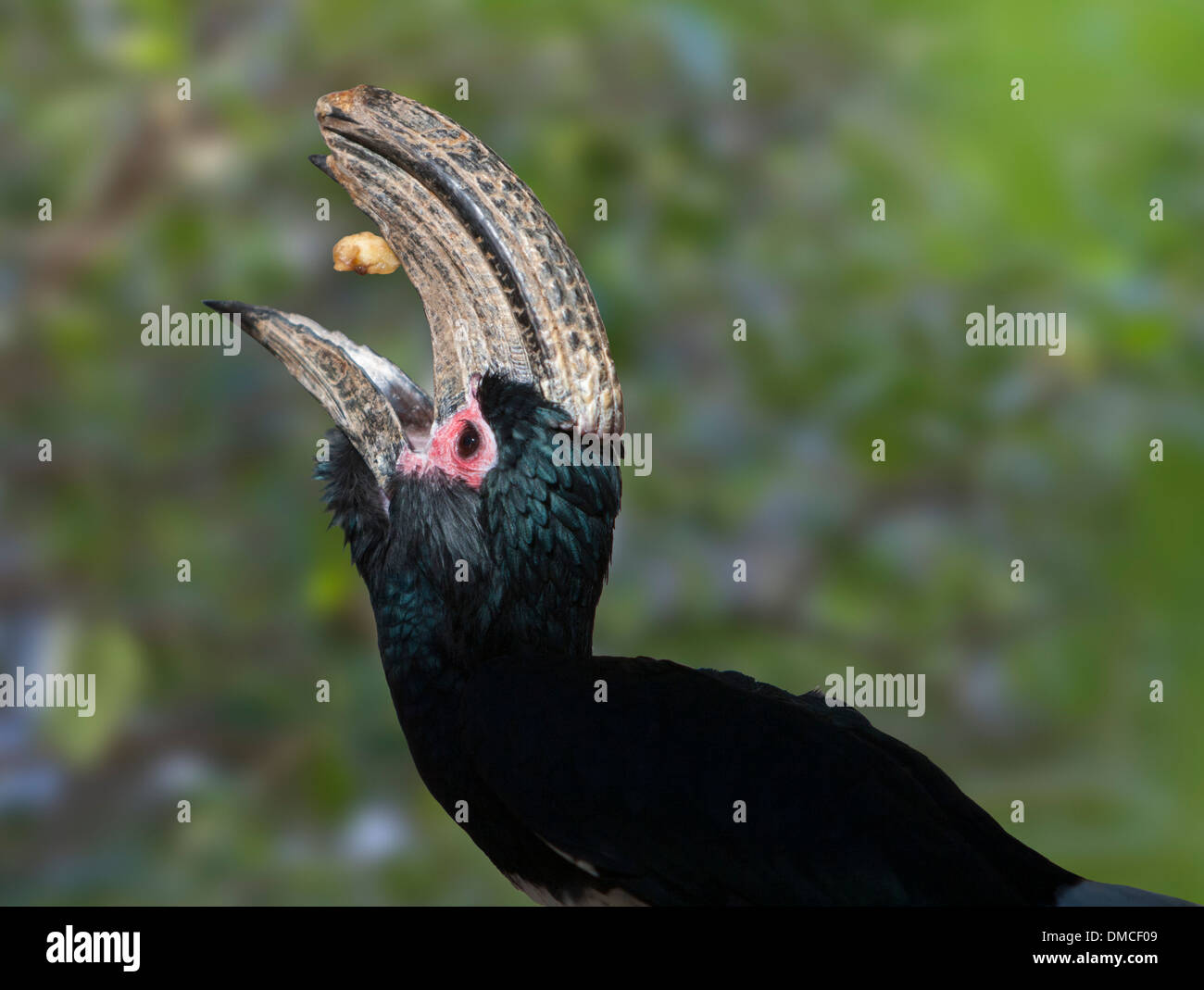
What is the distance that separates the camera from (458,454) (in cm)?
225

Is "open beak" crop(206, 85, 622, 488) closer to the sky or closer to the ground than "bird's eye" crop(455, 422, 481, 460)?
closer to the sky

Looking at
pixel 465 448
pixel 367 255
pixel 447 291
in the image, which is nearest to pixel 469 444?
pixel 465 448

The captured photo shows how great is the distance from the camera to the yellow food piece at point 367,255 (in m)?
2.42

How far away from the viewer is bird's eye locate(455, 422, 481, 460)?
2.25m

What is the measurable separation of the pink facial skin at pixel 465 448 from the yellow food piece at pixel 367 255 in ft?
1.01

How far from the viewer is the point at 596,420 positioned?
88.5 inches

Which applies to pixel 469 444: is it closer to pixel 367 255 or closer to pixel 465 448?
pixel 465 448

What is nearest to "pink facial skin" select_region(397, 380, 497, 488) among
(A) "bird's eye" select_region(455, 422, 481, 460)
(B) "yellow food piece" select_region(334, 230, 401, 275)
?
(A) "bird's eye" select_region(455, 422, 481, 460)

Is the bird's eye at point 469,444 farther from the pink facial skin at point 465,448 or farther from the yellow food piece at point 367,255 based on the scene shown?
the yellow food piece at point 367,255

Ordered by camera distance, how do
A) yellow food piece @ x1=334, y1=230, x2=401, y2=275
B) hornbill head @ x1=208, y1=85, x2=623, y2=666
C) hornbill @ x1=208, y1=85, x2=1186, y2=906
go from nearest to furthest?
hornbill @ x1=208, y1=85, x2=1186, y2=906, hornbill head @ x1=208, y1=85, x2=623, y2=666, yellow food piece @ x1=334, y1=230, x2=401, y2=275

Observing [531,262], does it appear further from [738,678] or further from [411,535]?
[738,678]

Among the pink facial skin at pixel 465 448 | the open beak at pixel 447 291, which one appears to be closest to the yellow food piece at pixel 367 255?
the open beak at pixel 447 291

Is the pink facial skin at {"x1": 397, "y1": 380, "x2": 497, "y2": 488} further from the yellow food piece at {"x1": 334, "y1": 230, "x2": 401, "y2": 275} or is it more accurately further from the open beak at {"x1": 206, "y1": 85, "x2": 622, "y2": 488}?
the yellow food piece at {"x1": 334, "y1": 230, "x2": 401, "y2": 275}

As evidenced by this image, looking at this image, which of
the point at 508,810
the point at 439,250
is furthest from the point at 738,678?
the point at 439,250
